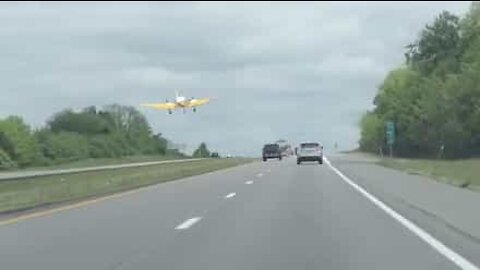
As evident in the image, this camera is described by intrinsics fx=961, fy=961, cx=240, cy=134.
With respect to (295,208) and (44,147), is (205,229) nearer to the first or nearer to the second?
(295,208)

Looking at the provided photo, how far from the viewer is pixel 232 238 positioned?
1683 centimetres

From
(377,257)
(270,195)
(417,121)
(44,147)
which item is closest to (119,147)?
(44,147)

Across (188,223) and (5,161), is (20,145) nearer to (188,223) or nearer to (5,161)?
(5,161)

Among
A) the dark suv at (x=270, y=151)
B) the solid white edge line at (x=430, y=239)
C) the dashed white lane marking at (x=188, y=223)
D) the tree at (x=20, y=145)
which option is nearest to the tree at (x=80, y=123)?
the tree at (x=20, y=145)

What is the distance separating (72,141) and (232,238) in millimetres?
81601

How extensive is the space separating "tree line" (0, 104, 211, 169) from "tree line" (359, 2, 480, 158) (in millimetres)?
25595

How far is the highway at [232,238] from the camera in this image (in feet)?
44.2

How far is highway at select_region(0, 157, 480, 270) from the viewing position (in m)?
13.5

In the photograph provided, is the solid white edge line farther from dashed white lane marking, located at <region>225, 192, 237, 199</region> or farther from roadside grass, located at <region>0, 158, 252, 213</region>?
roadside grass, located at <region>0, 158, 252, 213</region>

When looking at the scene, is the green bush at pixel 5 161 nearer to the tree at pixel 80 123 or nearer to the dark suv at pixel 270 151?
the dark suv at pixel 270 151

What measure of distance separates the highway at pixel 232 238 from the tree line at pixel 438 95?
76.3 metres

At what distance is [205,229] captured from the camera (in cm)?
1866

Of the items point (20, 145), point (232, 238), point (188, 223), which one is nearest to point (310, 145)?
point (20, 145)

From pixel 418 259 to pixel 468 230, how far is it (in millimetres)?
4213
